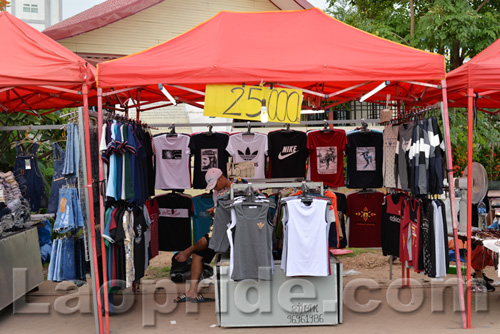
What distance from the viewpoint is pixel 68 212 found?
5.53m

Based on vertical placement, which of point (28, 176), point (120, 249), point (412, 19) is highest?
point (412, 19)

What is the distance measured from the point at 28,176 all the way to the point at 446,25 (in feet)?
29.5

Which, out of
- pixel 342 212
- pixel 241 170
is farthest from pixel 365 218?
pixel 241 170

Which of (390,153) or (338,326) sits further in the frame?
(390,153)

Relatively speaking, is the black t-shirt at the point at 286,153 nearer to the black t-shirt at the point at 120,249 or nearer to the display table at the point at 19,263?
the black t-shirt at the point at 120,249

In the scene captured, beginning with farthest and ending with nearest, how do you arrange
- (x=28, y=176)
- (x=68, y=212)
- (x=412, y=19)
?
(x=412, y=19) → (x=28, y=176) → (x=68, y=212)

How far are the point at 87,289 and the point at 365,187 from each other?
4.37m

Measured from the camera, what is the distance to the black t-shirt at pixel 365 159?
25.6 feet

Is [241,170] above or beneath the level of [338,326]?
above

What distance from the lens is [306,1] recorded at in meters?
16.3

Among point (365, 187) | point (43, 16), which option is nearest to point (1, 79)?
point (365, 187)

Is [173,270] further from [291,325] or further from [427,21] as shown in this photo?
[427,21]

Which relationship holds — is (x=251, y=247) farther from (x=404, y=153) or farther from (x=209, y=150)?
(x=209, y=150)

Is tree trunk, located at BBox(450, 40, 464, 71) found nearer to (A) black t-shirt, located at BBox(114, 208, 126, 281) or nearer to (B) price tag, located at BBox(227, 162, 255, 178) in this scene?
(B) price tag, located at BBox(227, 162, 255, 178)
